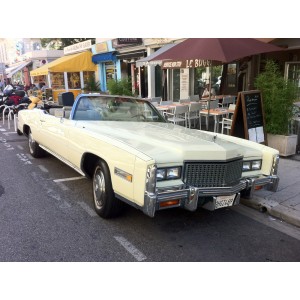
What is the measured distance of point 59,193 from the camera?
5074 mm

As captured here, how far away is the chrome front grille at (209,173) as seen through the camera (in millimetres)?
3438

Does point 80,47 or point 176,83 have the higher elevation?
point 80,47

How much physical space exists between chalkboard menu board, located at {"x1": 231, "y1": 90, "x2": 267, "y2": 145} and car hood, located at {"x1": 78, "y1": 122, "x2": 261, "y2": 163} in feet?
7.21

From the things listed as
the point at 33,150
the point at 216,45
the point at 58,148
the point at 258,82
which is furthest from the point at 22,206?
the point at 258,82

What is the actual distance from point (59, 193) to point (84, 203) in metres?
0.64

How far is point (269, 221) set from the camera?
4230mm

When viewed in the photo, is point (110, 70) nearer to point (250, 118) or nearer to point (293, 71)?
point (293, 71)

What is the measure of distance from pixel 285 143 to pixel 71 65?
14.1 metres

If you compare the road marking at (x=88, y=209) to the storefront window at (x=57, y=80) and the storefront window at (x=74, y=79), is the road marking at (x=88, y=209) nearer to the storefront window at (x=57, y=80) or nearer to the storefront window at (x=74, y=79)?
the storefront window at (x=74, y=79)

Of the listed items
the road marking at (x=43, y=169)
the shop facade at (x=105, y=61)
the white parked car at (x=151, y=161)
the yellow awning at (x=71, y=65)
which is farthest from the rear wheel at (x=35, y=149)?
the shop facade at (x=105, y=61)

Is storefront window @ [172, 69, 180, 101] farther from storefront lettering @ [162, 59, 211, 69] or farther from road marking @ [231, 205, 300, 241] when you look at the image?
road marking @ [231, 205, 300, 241]

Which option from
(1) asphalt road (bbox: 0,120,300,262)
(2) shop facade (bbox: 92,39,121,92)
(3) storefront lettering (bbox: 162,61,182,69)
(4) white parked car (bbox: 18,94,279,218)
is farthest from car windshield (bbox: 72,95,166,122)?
(2) shop facade (bbox: 92,39,121,92)

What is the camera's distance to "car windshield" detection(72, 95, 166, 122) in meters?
4.98

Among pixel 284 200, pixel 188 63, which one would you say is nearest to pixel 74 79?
pixel 188 63
